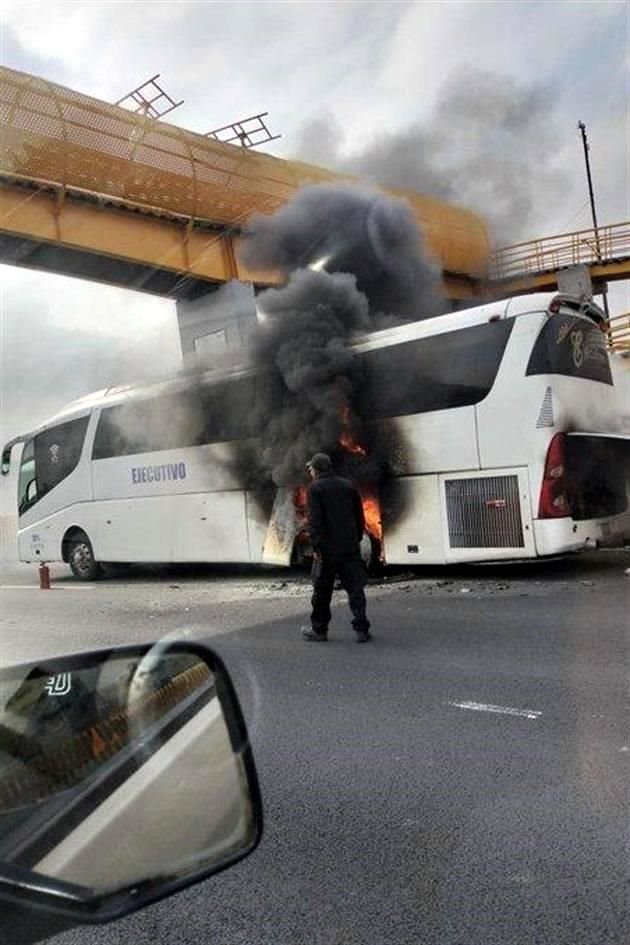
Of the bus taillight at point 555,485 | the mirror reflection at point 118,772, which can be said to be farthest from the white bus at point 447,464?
the mirror reflection at point 118,772

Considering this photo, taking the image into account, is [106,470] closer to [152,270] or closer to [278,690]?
[278,690]

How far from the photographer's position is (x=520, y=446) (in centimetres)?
759

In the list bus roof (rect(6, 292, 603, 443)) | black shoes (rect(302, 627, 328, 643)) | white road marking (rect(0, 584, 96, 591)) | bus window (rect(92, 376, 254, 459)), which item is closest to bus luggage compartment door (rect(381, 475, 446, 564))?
bus roof (rect(6, 292, 603, 443))

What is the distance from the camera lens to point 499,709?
12.9 feet

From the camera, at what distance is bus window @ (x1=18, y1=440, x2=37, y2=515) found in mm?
5516

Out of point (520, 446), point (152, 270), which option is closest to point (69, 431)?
point (152, 270)

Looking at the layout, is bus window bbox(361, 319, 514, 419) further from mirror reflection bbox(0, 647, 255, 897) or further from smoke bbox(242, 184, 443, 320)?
mirror reflection bbox(0, 647, 255, 897)

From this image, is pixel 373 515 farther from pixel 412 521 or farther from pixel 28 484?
pixel 28 484

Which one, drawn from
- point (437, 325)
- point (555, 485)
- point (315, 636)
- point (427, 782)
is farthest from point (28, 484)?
point (555, 485)

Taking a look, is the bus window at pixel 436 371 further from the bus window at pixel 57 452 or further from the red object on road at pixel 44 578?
the red object on road at pixel 44 578

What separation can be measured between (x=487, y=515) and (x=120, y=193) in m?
5.42

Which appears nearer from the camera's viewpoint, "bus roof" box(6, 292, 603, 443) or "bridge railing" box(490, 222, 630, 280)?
"bus roof" box(6, 292, 603, 443)

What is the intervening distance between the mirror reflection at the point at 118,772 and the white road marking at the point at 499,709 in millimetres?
2769

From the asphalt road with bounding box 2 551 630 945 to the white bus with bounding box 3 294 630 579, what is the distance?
133cm
